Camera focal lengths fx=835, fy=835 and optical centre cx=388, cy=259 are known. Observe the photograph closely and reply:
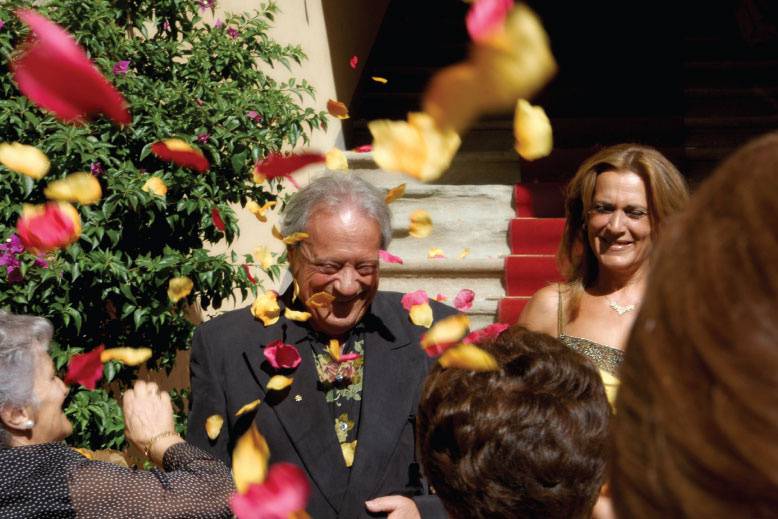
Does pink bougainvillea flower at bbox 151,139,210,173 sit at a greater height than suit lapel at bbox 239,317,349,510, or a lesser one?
greater

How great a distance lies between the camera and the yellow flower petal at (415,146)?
279 cm

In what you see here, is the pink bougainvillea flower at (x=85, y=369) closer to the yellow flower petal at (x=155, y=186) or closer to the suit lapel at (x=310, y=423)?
the yellow flower petal at (x=155, y=186)

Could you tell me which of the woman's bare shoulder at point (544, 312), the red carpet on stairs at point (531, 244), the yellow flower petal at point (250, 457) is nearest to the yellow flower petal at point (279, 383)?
the yellow flower petal at point (250, 457)

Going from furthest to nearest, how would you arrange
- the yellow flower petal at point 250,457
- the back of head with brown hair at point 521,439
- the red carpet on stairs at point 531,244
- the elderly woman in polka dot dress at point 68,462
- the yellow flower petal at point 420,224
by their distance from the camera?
the red carpet on stairs at point 531,244
the yellow flower petal at point 420,224
the yellow flower petal at point 250,457
the elderly woman in polka dot dress at point 68,462
the back of head with brown hair at point 521,439

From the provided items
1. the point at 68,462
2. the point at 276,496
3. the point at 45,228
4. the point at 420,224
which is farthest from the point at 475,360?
the point at 420,224

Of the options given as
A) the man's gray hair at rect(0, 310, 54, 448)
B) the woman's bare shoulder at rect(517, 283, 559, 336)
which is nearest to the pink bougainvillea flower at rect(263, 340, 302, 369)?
the man's gray hair at rect(0, 310, 54, 448)

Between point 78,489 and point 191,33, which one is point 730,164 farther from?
point 191,33

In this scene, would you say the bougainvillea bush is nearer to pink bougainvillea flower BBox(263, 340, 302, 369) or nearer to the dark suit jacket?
the dark suit jacket

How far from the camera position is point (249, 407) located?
7.97 feet

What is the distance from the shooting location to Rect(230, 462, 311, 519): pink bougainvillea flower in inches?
80.1

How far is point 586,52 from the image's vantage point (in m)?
7.75

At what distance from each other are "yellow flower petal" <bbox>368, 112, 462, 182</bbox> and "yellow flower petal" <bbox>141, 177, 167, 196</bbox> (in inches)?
35.3

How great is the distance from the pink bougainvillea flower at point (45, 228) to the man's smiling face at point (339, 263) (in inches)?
37.1

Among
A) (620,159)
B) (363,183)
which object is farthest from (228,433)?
(620,159)
